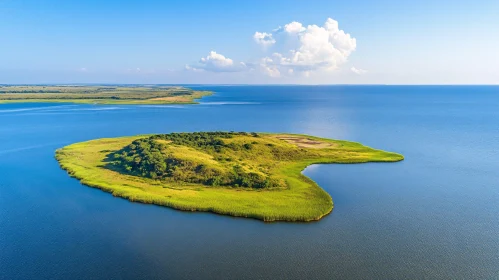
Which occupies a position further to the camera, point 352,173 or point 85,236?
point 352,173

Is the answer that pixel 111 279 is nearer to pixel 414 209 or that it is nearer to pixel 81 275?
pixel 81 275

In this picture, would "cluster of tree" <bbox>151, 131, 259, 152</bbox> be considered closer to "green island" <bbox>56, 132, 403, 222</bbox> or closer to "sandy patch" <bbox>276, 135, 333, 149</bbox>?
"green island" <bbox>56, 132, 403, 222</bbox>

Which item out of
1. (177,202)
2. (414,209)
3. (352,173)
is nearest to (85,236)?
(177,202)

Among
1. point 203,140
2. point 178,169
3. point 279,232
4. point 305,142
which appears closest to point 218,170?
point 178,169

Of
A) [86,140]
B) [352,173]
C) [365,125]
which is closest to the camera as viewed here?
[352,173]

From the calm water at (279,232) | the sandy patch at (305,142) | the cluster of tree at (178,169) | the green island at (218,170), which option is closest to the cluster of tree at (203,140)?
the green island at (218,170)

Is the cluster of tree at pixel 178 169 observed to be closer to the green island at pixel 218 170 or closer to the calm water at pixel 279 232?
the green island at pixel 218 170

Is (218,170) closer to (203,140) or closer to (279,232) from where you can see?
(279,232)

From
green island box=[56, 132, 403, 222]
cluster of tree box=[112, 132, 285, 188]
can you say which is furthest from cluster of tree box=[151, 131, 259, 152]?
cluster of tree box=[112, 132, 285, 188]
